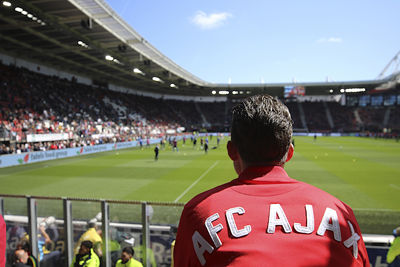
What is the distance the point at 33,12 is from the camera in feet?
72.1

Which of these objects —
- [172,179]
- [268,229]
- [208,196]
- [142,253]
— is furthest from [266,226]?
[172,179]

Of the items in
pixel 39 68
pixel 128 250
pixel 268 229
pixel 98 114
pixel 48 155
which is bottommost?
pixel 48 155

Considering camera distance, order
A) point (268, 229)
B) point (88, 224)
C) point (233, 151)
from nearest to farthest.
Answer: point (268, 229) < point (233, 151) < point (88, 224)

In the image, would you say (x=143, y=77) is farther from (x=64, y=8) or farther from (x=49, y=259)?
(x=49, y=259)

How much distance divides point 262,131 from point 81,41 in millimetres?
32395

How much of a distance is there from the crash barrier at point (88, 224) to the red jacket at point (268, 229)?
4.04 m

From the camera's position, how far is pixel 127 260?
502 cm

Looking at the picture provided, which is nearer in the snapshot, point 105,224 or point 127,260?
point 127,260

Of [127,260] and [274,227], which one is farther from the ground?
[274,227]

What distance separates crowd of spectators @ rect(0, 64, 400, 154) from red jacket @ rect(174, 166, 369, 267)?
27.2 meters

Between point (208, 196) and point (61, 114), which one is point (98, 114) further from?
point (208, 196)

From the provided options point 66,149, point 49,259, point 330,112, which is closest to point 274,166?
point 49,259

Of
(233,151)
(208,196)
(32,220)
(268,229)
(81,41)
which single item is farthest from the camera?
(81,41)

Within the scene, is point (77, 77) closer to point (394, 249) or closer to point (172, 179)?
point (172, 179)
